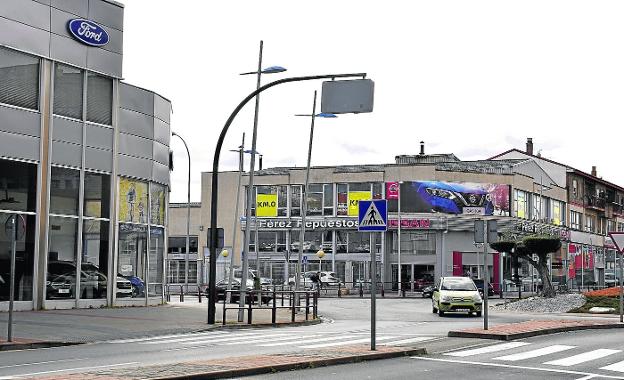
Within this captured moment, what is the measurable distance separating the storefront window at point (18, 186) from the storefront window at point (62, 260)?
1.15 metres

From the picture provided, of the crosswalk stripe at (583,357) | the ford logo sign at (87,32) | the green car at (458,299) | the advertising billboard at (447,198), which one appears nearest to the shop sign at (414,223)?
the advertising billboard at (447,198)

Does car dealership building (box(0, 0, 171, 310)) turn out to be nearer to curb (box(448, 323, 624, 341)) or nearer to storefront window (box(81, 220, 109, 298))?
storefront window (box(81, 220, 109, 298))

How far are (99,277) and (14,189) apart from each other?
4945 mm

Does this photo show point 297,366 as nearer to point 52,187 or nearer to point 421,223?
point 52,187

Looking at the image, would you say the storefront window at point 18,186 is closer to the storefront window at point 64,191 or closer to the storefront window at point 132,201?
the storefront window at point 64,191

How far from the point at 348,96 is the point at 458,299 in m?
15.9

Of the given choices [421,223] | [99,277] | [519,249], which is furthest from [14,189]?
[421,223]

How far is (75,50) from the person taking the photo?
28656 millimetres

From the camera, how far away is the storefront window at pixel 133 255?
31.3 meters

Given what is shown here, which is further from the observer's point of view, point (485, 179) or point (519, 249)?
point (485, 179)

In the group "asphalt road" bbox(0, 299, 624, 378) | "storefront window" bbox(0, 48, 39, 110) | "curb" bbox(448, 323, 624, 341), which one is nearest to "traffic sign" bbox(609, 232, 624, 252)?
"asphalt road" bbox(0, 299, 624, 378)

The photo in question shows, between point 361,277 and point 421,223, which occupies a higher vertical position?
point 421,223

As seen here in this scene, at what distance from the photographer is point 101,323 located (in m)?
23.2

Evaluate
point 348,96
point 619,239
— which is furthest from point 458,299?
point 348,96
